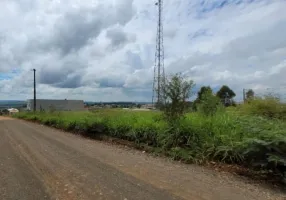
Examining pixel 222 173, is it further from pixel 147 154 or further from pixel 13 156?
pixel 13 156

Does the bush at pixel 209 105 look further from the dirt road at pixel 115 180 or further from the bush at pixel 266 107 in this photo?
the dirt road at pixel 115 180

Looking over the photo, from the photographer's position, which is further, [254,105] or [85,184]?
[254,105]

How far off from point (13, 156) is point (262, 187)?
291 inches

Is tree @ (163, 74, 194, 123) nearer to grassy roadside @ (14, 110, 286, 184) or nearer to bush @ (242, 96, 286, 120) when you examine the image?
grassy roadside @ (14, 110, 286, 184)

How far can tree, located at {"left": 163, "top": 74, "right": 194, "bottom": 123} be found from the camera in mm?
10828

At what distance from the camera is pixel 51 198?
5.30 meters

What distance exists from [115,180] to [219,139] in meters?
3.44

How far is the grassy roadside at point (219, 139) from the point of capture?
6.52 metres

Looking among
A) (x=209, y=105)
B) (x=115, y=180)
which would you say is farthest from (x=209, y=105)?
(x=115, y=180)

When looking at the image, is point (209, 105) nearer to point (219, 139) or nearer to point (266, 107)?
point (219, 139)

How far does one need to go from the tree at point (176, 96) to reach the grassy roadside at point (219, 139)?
1.27 ft

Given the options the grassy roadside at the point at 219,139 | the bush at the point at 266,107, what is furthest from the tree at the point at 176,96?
the bush at the point at 266,107

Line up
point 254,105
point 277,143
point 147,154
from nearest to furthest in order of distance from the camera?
point 277,143, point 147,154, point 254,105

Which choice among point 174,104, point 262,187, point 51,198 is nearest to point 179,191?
point 262,187
